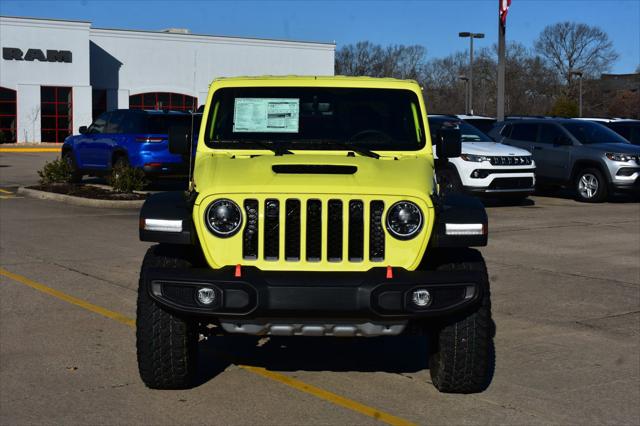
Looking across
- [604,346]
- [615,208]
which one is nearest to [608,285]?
[604,346]

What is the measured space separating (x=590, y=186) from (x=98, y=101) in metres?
36.7

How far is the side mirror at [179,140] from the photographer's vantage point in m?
6.89

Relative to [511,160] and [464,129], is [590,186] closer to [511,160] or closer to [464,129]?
[511,160]

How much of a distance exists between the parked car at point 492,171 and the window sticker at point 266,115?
11172mm

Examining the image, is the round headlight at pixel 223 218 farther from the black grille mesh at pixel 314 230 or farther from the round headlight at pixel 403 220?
the round headlight at pixel 403 220

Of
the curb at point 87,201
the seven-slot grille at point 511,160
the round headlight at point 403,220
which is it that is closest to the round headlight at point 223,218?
the round headlight at point 403,220

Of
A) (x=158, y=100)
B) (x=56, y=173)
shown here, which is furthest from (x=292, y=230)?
(x=158, y=100)

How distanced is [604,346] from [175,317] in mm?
3446

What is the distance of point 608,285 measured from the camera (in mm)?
9953

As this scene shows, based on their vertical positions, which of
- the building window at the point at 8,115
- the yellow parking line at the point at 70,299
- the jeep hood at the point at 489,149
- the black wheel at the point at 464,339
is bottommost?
the yellow parking line at the point at 70,299

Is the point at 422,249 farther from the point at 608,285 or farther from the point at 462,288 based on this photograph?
the point at 608,285

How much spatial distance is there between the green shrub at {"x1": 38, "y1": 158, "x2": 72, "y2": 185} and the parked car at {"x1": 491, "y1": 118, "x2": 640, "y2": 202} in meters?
9.31

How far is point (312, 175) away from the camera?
5.68 metres

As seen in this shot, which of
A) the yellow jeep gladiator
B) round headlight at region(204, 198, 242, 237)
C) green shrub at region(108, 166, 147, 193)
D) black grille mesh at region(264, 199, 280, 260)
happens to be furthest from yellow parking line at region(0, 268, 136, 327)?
green shrub at region(108, 166, 147, 193)
